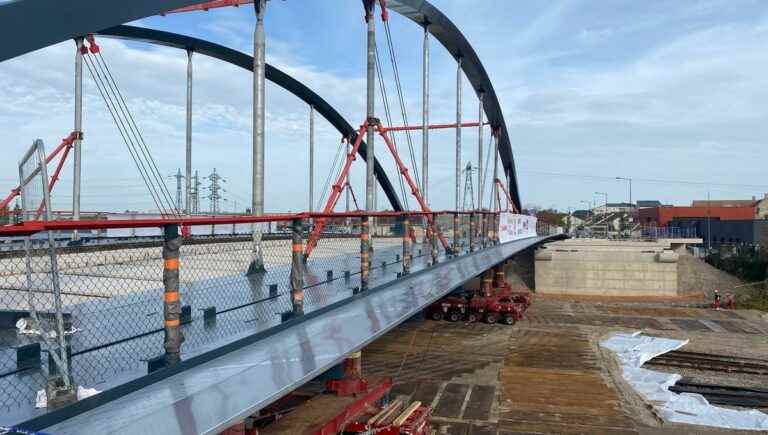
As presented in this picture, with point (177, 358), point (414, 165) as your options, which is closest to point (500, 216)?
point (414, 165)

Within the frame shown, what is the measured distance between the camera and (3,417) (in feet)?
8.73

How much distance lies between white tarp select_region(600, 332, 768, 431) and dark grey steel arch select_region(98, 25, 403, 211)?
12.2m

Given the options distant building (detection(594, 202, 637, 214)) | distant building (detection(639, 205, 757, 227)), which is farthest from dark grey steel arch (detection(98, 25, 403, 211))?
distant building (detection(594, 202, 637, 214))

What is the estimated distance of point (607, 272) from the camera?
3638 cm

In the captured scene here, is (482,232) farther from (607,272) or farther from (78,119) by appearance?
(607,272)

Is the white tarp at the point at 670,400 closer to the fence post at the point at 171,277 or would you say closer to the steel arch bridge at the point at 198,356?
the steel arch bridge at the point at 198,356

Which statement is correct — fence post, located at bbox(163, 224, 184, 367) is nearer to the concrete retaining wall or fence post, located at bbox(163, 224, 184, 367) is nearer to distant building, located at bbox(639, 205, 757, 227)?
the concrete retaining wall

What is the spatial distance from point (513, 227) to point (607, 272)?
51.2 ft

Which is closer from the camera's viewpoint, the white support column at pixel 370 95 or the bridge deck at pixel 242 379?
the bridge deck at pixel 242 379

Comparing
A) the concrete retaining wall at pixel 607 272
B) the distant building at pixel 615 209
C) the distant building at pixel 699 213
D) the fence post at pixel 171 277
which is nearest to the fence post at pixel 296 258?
the fence post at pixel 171 277

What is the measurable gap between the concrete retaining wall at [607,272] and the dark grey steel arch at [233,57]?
14979 millimetres

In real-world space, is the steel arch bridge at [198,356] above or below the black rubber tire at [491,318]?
above

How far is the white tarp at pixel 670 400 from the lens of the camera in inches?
488

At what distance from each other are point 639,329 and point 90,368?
2398cm
